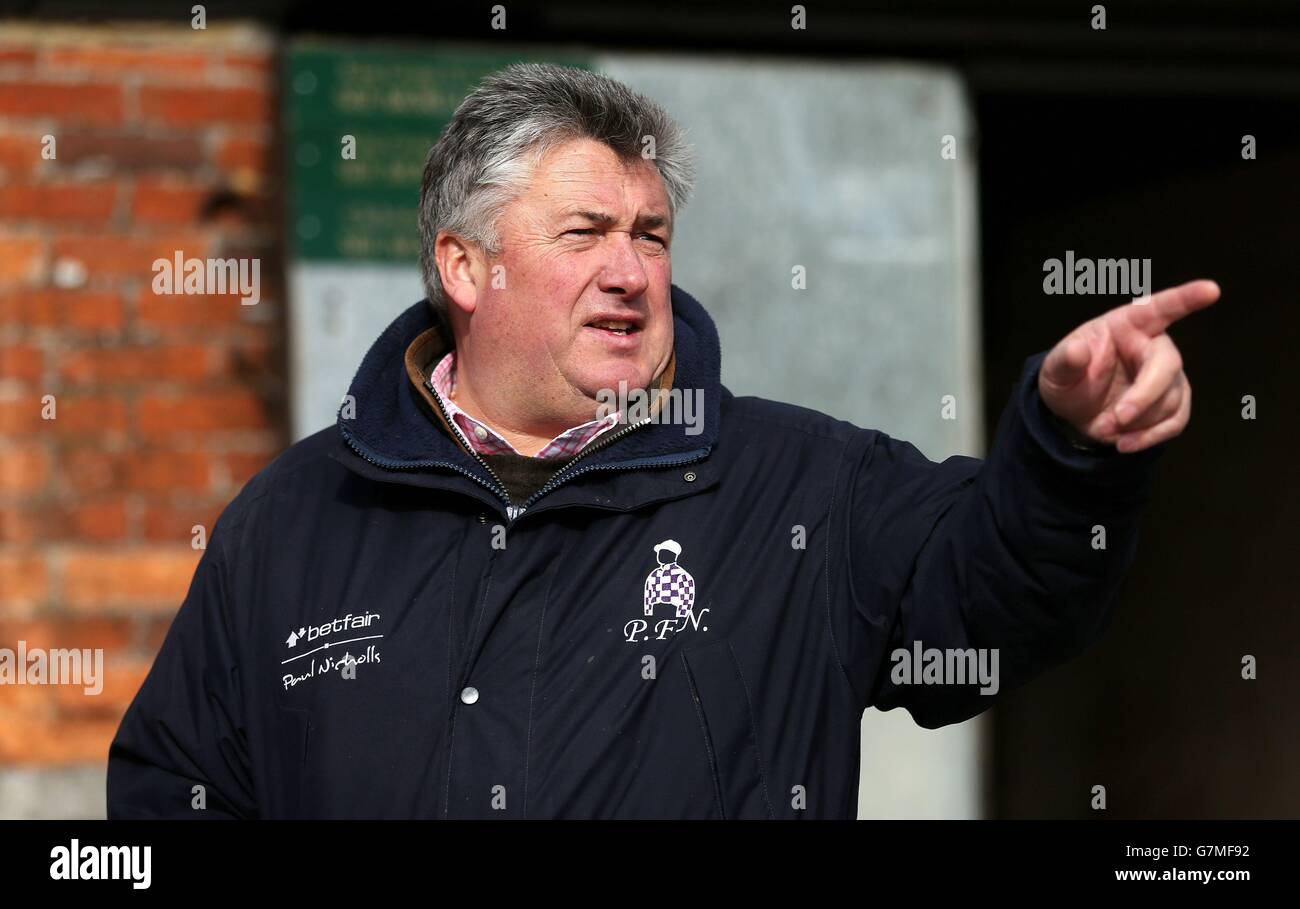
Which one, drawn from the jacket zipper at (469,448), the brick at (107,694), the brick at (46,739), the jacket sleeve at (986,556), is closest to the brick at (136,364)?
the brick at (107,694)

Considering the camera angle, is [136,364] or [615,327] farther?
[136,364]

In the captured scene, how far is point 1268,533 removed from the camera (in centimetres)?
535

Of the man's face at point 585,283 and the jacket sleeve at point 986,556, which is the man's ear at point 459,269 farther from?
the jacket sleeve at point 986,556

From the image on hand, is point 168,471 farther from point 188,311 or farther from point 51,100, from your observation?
point 51,100

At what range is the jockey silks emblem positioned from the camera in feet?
7.65

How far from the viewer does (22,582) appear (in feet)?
13.9

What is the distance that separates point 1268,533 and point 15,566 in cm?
383

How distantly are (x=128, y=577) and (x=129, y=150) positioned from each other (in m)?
1.12

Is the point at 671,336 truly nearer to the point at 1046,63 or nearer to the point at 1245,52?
the point at 1046,63

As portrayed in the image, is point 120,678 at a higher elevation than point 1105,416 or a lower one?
lower

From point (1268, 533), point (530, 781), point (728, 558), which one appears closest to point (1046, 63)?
point (1268, 533)

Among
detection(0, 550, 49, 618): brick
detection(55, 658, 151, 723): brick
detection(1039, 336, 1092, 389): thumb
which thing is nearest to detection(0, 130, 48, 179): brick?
detection(0, 550, 49, 618): brick

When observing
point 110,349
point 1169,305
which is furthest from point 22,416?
point 1169,305

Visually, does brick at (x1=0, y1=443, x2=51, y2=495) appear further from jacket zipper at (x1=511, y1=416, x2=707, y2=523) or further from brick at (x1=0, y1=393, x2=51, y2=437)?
jacket zipper at (x1=511, y1=416, x2=707, y2=523)
